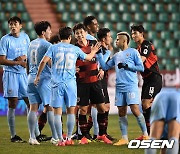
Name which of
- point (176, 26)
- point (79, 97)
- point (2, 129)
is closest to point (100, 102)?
point (79, 97)

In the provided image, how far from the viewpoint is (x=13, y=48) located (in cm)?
980

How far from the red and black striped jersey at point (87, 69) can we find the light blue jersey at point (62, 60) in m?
0.70

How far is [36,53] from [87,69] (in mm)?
897

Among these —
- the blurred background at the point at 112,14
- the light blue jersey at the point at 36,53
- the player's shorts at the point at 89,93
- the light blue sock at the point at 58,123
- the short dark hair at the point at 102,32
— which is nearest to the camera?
the light blue sock at the point at 58,123

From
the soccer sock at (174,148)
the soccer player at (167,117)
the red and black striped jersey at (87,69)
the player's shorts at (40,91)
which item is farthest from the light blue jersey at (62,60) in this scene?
the soccer sock at (174,148)

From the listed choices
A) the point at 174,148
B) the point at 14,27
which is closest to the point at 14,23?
the point at 14,27

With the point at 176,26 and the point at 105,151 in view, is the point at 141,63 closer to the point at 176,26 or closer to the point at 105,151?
the point at 105,151

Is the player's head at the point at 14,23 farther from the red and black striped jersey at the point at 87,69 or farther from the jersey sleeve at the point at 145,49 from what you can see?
the jersey sleeve at the point at 145,49

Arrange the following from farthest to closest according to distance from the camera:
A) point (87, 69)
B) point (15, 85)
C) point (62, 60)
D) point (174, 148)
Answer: point (15, 85) < point (87, 69) < point (62, 60) < point (174, 148)

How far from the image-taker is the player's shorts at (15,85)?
972 cm

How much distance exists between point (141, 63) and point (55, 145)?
5.73ft

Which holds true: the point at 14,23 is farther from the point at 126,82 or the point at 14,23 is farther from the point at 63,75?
the point at 126,82

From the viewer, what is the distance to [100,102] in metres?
9.51

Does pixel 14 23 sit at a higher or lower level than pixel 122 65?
higher
